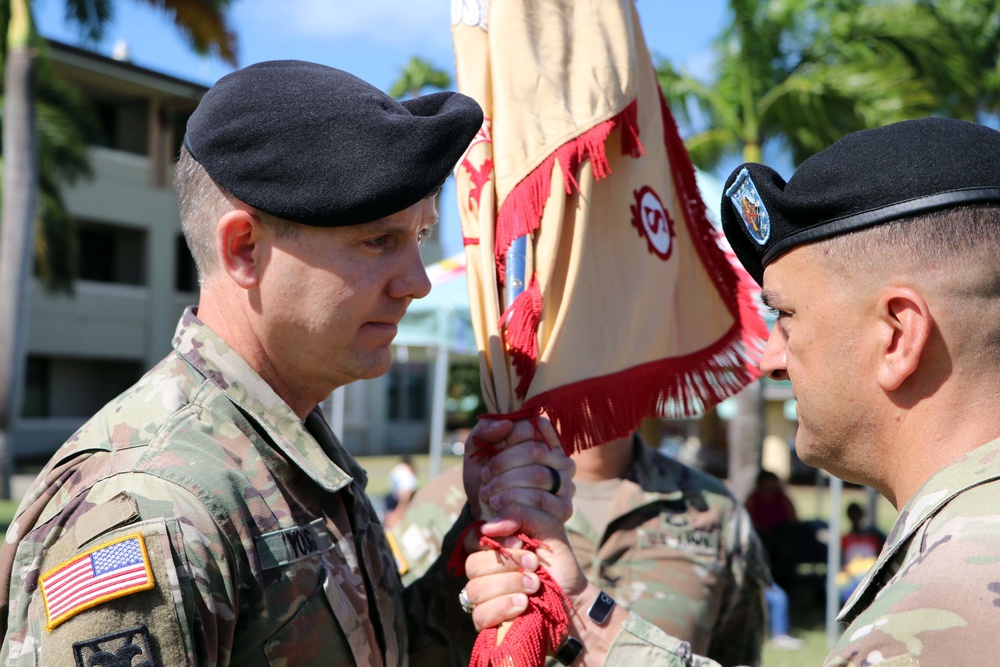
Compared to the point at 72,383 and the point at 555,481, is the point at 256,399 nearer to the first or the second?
the point at 555,481

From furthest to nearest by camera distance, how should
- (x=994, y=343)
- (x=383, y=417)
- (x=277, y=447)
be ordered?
(x=383, y=417) → (x=277, y=447) → (x=994, y=343)

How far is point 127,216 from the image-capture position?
27.2 m

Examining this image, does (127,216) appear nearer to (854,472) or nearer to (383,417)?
(383,417)

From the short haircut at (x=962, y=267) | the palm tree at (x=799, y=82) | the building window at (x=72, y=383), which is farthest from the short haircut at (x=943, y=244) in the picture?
the building window at (x=72, y=383)

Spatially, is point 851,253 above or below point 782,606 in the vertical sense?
above

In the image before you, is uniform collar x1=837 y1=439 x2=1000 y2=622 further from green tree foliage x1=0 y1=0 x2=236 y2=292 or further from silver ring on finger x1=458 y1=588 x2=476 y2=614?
green tree foliage x1=0 y1=0 x2=236 y2=292

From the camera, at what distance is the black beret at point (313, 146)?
6.11ft

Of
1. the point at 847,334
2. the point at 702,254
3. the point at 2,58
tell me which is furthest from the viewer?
the point at 2,58

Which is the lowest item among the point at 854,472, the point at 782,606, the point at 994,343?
the point at 782,606

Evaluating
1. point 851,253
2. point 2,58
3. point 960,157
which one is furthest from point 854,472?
point 2,58

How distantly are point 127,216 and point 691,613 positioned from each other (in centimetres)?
2670

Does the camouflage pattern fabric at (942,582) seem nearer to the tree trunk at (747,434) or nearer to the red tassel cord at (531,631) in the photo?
the red tassel cord at (531,631)

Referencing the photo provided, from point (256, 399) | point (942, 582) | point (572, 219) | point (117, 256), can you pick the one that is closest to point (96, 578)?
point (256, 399)

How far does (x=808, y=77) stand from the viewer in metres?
11.6
